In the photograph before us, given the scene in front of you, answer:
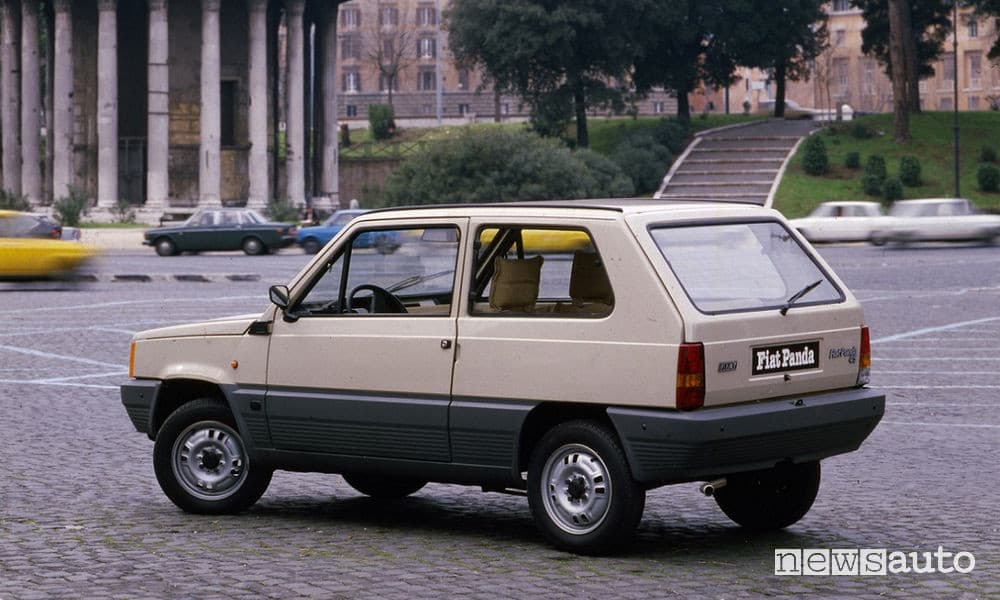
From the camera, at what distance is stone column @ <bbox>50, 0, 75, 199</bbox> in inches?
3024

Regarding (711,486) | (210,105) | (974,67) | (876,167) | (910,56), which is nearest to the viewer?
(711,486)

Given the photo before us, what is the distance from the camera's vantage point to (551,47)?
8562cm

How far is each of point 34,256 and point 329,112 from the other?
50180 millimetres

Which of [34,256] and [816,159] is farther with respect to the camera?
[816,159]

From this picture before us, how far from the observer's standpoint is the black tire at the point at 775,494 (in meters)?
9.54

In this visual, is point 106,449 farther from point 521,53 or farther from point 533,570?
point 521,53

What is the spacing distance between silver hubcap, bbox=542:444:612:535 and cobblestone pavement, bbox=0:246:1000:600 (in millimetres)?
193

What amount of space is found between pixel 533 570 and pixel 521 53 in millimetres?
78133

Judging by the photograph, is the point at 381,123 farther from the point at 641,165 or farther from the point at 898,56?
the point at 898,56

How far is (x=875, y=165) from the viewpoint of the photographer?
76.0 m

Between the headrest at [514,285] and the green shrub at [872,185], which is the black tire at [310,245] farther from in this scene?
the headrest at [514,285]

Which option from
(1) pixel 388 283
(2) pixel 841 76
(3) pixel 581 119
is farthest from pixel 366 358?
(2) pixel 841 76

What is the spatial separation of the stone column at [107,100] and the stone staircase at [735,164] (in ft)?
74.3

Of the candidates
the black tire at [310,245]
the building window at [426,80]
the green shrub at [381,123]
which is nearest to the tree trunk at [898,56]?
the black tire at [310,245]
